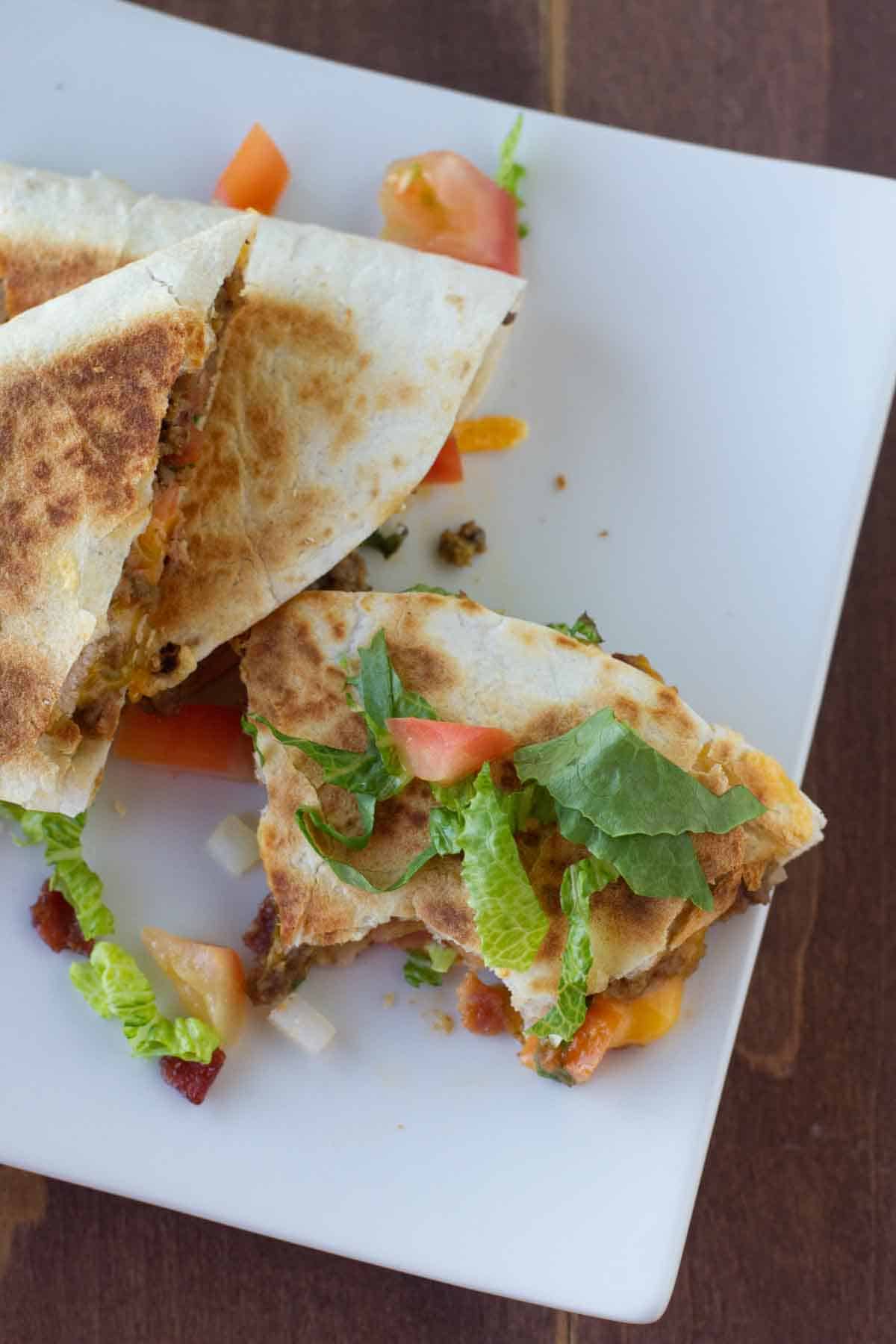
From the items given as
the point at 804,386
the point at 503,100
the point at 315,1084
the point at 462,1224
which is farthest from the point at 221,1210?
the point at 503,100

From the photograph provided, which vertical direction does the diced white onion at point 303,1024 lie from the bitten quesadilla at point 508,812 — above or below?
below

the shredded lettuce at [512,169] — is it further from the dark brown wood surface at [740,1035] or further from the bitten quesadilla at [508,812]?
the bitten quesadilla at [508,812]

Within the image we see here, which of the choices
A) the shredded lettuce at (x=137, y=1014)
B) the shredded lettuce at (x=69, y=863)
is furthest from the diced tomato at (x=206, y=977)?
the shredded lettuce at (x=69, y=863)

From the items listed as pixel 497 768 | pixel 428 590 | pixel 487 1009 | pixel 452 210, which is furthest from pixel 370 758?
pixel 452 210

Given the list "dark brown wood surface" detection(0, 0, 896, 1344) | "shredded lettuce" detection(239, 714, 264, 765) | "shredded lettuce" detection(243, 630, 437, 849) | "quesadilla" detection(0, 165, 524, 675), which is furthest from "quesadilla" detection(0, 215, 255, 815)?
"dark brown wood surface" detection(0, 0, 896, 1344)

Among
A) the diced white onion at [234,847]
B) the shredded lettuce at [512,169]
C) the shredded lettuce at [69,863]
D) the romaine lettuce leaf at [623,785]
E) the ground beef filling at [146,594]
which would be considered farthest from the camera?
the shredded lettuce at [512,169]

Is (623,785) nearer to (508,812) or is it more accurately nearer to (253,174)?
(508,812)

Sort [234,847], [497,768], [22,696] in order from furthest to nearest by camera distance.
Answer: [234,847]
[497,768]
[22,696]

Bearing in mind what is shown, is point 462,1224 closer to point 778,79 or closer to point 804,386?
point 804,386
